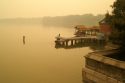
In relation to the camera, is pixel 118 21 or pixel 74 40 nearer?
pixel 118 21

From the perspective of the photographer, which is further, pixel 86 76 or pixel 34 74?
pixel 34 74

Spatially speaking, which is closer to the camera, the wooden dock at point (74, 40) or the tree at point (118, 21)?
the tree at point (118, 21)

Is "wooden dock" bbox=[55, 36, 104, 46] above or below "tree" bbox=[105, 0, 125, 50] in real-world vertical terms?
below

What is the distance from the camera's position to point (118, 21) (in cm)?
1515

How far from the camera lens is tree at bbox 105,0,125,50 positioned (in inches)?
589

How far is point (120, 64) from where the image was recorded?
40.0 ft

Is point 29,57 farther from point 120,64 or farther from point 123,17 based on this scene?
point 120,64

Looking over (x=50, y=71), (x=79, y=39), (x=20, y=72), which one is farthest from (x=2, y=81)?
(x=79, y=39)

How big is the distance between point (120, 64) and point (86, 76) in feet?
9.24

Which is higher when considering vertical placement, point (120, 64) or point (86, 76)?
point (120, 64)

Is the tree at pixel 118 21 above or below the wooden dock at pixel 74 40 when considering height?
above

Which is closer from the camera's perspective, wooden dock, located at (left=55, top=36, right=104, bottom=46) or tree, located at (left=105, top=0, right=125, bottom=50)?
tree, located at (left=105, top=0, right=125, bottom=50)

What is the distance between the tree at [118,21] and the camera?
49.1 ft

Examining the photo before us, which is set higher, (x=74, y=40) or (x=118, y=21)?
(x=118, y=21)
